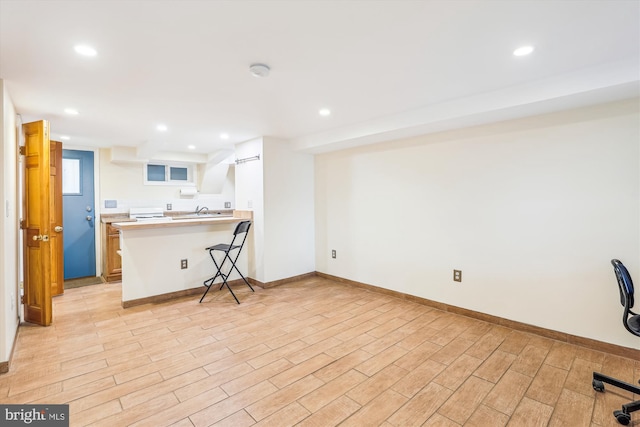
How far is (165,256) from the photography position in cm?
377

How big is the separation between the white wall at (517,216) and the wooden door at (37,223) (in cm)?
343

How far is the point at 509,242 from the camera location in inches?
114

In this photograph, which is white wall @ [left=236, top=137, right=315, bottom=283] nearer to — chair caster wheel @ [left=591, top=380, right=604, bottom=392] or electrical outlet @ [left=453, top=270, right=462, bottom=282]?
electrical outlet @ [left=453, top=270, right=462, bottom=282]

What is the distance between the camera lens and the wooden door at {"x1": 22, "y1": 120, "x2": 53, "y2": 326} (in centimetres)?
283

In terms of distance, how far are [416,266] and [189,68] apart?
3.03 meters

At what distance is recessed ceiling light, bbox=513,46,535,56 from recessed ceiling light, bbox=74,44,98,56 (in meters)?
2.61

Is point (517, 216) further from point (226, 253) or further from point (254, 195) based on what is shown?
point (226, 253)

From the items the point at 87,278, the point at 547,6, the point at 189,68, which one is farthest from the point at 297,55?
the point at 87,278

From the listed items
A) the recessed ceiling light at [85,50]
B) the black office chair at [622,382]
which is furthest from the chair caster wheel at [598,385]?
the recessed ceiling light at [85,50]

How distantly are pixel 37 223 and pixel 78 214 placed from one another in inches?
92.0

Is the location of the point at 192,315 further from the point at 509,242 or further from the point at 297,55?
the point at 509,242

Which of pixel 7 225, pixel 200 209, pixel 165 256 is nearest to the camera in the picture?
pixel 7 225

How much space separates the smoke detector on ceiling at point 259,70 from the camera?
6.80 feet

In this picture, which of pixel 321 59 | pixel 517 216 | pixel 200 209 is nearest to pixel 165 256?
pixel 200 209
